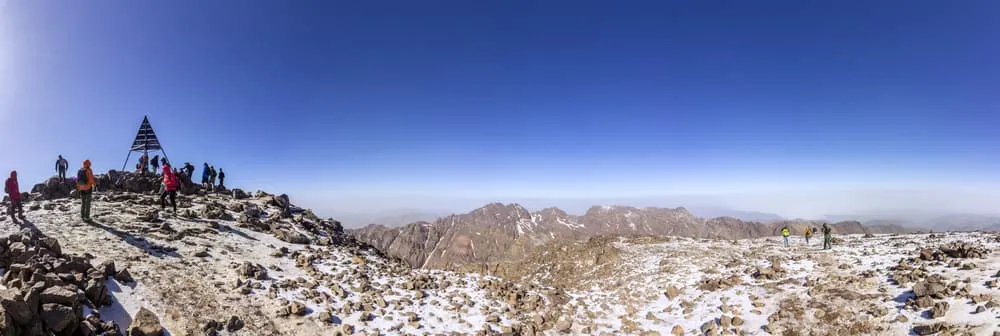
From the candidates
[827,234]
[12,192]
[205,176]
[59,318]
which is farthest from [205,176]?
[827,234]

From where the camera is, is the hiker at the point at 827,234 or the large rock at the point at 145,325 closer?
the large rock at the point at 145,325

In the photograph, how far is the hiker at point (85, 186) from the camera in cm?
1723

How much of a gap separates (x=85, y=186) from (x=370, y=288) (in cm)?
1380

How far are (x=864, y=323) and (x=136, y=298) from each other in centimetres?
2330

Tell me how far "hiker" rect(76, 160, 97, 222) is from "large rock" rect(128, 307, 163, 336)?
11800 millimetres

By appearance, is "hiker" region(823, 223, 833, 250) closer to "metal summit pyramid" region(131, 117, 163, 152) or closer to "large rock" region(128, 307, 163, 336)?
"large rock" region(128, 307, 163, 336)

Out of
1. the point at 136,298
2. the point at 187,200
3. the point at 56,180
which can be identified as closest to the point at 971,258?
the point at 136,298

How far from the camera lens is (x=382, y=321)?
14156 mm

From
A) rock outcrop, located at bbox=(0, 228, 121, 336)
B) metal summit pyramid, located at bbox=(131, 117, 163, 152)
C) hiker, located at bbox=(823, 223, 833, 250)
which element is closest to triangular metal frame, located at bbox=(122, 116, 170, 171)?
metal summit pyramid, located at bbox=(131, 117, 163, 152)

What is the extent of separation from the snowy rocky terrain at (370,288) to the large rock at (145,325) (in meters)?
0.04

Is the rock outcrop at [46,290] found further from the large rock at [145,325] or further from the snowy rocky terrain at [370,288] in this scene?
the large rock at [145,325]

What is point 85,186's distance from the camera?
1752 centimetres

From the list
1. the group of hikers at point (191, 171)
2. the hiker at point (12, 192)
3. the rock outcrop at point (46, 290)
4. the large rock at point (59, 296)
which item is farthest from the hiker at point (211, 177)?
the large rock at point (59, 296)

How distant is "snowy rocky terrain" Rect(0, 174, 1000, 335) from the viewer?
1081cm
